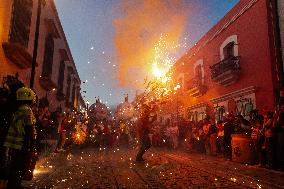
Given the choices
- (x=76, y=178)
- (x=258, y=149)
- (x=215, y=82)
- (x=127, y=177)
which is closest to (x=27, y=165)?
(x=76, y=178)

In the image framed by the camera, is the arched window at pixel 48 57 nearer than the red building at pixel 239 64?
No

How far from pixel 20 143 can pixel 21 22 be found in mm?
7561

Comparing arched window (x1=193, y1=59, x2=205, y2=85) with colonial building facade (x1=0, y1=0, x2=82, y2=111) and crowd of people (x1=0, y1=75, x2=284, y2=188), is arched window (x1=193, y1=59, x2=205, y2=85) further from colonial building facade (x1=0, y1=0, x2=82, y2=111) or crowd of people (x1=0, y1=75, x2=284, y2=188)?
colonial building facade (x1=0, y1=0, x2=82, y2=111)

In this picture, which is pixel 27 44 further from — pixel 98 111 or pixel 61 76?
pixel 98 111

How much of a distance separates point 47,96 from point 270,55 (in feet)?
38.5

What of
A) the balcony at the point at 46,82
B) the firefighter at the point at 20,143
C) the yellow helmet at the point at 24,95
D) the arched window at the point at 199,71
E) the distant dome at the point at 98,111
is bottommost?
the firefighter at the point at 20,143

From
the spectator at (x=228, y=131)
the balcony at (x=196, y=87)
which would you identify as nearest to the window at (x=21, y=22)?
the spectator at (x=228, y=131)

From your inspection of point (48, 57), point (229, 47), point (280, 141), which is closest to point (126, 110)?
point (48, 57)

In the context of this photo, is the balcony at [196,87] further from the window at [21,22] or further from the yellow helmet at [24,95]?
the yellow helmet at [24,95]

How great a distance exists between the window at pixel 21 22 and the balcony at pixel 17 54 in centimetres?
46

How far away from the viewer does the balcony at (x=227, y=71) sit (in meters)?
14.6

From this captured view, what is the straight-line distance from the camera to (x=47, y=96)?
1595cm

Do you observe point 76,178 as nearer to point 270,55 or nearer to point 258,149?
point 258,149

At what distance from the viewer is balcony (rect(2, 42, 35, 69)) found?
9.05 m
